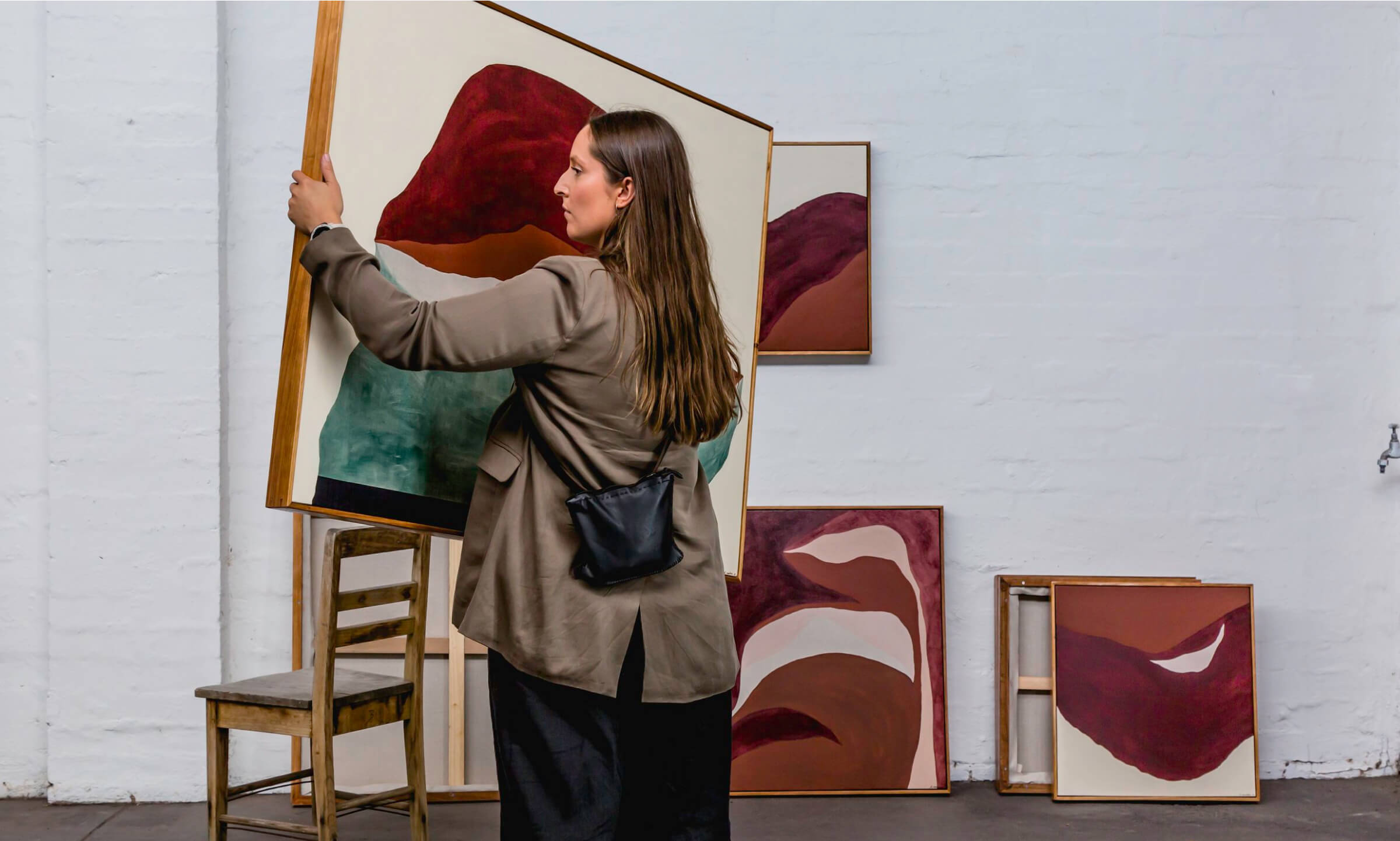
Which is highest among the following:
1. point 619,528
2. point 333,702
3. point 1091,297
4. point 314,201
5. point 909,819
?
point 1091,297

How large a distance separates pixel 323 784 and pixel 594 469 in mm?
1318

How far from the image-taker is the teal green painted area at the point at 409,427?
1.48m

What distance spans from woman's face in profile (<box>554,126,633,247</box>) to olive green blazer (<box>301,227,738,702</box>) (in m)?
0.10

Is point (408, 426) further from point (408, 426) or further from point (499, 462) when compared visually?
point (499, 462)

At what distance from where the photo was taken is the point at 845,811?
3021 millimetres

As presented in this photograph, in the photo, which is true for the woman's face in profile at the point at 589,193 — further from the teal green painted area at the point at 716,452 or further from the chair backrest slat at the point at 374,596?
the chair backrest slat at the point at 374,596

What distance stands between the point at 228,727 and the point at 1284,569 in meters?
3.08

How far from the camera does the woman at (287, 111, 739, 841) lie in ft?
4.46

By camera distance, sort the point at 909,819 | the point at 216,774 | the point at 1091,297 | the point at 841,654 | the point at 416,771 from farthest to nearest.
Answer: the point at 1091,297 < the point at 841,654 < the point at 909,819 < the point at 416,771 < the point at 216,774

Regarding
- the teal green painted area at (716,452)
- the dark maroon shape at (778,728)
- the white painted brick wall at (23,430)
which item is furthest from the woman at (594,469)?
the white painted brick wall at (23,430)

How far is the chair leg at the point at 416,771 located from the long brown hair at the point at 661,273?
57.0 inches

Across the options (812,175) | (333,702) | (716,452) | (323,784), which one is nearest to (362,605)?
(333,702)

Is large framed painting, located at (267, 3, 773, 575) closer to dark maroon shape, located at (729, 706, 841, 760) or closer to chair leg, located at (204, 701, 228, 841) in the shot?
chair leg, located at (204, 701, 228, 841)

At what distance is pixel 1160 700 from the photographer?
3143 millimetres
